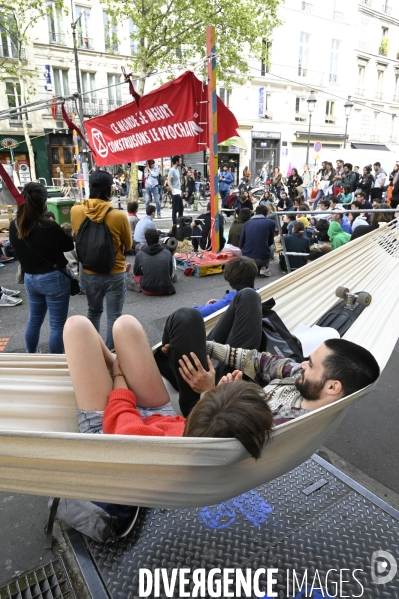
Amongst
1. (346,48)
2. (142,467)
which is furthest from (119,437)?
(346,48)

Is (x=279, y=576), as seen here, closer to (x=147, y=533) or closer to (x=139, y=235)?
(x=147, y=533)

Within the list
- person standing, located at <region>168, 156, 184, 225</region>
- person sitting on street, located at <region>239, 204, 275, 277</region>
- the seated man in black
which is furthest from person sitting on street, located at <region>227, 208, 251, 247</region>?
person standing, located at <region>168, 156, 184, 225</region>

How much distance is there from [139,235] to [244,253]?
1.89 meters

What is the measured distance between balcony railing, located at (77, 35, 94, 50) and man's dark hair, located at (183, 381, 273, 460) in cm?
2445

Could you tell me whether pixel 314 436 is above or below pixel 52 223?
A: below

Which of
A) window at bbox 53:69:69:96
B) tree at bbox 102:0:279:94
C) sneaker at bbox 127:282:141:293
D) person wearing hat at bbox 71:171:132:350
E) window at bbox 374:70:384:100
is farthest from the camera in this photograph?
window at bbox 374:70:384:100

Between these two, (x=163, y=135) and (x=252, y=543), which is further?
(x=163, y=135)

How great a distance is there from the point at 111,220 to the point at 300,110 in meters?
27.9

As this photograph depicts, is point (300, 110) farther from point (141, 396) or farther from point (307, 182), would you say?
point (141, 396)

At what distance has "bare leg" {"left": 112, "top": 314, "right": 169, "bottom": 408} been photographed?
193 cm

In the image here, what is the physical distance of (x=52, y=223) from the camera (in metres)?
2.99

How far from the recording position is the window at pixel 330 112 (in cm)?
2787

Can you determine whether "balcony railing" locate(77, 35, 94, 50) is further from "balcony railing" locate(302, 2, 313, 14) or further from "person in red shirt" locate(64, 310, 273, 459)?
"person in red shirt" locate(64, 310, 273, 459)

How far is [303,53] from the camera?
2583 cm
